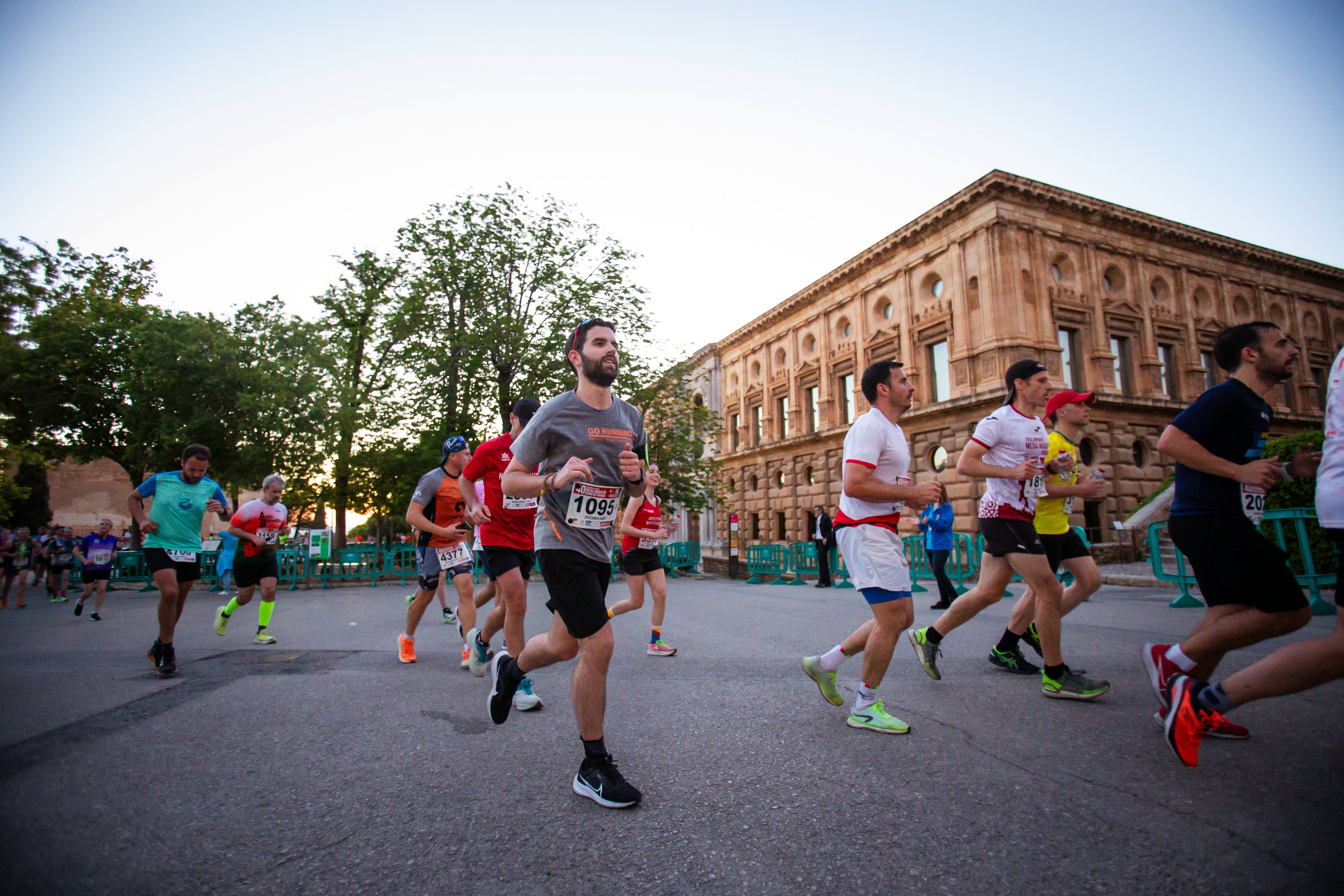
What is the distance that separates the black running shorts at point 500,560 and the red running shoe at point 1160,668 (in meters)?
3.73

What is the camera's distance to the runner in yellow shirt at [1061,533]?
469cm

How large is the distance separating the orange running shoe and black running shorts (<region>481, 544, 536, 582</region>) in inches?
148

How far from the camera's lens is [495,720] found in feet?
11.1

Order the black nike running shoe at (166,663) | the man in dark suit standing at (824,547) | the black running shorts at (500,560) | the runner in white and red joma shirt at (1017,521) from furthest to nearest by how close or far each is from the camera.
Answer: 1. the man in dark suit standing at (824,547)
2. the black nike running shoe at (166,663)
3. the black running shorts at (500,560)
4. the runner in white and red joma shirt at (1017,521)

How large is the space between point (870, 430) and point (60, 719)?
5.20 metres

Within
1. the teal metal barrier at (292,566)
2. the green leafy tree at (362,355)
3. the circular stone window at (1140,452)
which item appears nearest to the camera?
the teal metal barrier at (292,566)

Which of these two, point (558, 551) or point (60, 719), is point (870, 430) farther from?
point (60, 719)

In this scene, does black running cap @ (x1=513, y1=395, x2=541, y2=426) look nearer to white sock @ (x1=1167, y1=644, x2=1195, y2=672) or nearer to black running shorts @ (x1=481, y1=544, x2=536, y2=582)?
black running shorts @ (x1=481, y1=544, x2=536, y2=582)

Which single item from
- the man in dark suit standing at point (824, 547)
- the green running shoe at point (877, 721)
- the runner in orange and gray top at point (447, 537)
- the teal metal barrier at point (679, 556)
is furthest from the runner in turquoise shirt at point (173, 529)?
the teal metal barrier at point (679, 556)

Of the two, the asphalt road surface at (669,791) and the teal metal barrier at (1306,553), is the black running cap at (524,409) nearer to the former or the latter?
the asphalt road surface at (669,791)

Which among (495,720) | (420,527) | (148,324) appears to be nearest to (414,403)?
(148,324)

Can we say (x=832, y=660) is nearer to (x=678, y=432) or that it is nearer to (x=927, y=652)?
(x=927, y=652)

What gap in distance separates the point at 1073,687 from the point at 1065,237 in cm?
2784

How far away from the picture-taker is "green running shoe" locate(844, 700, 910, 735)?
3551mm
